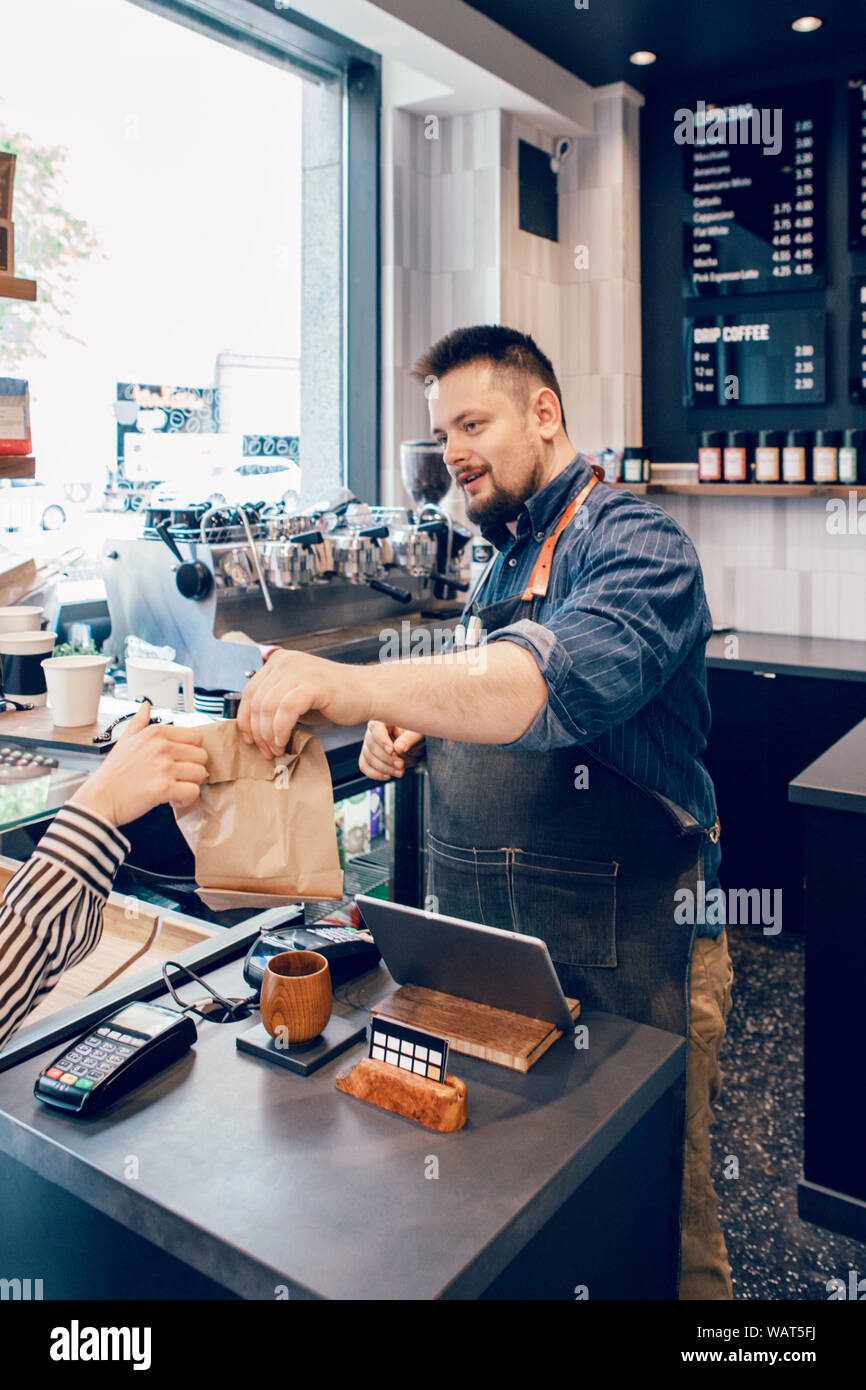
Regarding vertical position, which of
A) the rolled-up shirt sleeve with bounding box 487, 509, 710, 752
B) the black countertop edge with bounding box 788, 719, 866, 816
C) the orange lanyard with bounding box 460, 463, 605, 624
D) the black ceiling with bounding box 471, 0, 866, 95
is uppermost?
the black ceiling with bounding box 471, 0, 866, 95

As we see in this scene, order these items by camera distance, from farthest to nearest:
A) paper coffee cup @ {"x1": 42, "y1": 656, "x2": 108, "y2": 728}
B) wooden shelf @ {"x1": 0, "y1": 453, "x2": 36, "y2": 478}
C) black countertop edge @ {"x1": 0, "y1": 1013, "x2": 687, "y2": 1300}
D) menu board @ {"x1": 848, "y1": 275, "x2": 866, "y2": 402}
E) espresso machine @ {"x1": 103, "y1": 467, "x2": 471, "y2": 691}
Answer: menu board @ {"x1": 848, "y1": 275, "x2": 866, "y2": 402} < espresso machine @ {"x1": 103, "y1": 467, "x2": 471, "y2": 691} < wooden shelf @ {"x1": 0, "y1": 453, "x2": 36, "y2": 478} < paper coffee cup @ {"x1": 42, "y1": 656, "x2": 108, "y2": 728} < black countertop edge @ {"x1": 0, "y1": 1013, "x2": 687, "y2": 1300}

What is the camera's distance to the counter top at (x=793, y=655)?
349 cm

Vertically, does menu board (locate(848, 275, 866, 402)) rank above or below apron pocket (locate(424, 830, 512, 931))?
above

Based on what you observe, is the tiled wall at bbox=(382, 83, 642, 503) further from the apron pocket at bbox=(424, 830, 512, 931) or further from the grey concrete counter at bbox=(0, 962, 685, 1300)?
the grey concrete counter at bbox=(0, 962, 685, 1300)

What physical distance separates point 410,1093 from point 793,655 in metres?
2.96

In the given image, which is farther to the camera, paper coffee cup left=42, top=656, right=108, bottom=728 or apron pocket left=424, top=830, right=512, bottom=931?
paper coffee cup left=42, top=656, right=108, bottom=728

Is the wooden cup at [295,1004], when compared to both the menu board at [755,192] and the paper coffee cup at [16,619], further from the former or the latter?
the menu board at [755,192]

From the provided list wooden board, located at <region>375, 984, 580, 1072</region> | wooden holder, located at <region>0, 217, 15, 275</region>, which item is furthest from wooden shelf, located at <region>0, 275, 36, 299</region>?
wooden board, located at <region>375, 984, 580, 1072</region>

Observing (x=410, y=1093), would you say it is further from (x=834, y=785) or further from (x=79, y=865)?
(x=834, y=785)

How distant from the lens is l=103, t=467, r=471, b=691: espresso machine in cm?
261

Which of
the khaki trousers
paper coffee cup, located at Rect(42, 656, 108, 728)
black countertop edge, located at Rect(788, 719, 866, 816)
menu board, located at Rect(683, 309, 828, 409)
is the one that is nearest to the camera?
the khaki trousers

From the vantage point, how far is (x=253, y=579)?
8.79ft

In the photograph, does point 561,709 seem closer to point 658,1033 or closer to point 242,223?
point 658,1033

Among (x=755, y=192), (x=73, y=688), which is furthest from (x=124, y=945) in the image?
(x=755, y=192)
